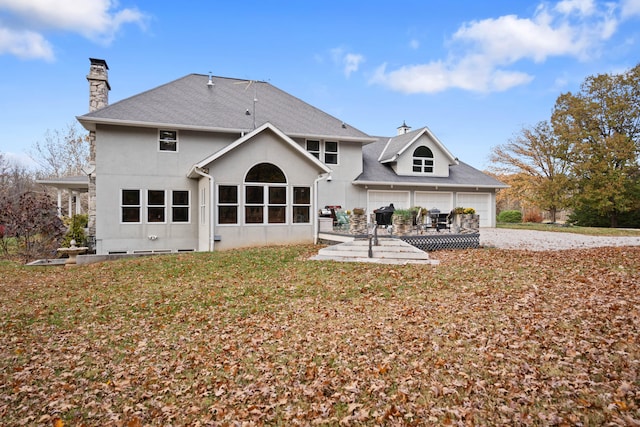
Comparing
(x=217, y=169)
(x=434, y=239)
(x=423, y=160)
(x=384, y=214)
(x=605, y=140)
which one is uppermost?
(x=605, y=140)

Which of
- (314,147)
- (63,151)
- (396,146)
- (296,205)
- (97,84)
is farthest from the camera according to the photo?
(63,151)

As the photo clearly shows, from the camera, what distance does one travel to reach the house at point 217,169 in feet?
48.5

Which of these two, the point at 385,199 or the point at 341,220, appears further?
the point at 385,199

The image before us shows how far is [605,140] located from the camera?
24.9 meters

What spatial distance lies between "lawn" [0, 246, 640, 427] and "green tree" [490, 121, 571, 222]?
63.3 feet

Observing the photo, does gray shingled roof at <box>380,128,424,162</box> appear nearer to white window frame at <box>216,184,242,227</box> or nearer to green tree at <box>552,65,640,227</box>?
white window frame at <box>216,184,242,227</box>

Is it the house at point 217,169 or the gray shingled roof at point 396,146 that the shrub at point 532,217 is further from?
the gray shingled roof at point 396,146

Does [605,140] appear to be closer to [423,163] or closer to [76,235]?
[423,163]

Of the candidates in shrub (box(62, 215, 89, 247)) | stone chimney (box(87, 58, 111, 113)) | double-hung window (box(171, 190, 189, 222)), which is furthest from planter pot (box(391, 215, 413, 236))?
stone chimney (box(87, 58, 111, 113))

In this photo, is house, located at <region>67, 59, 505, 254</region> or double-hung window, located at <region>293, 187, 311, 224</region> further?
double-hung window, located at <region>293, 187, 311, 224</region>

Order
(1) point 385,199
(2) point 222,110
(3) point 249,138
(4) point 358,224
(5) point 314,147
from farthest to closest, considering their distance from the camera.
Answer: (1) point 385,199, (5) point 314,147, (2) point 222,110, (3) point 249,138, (4) point 358,224

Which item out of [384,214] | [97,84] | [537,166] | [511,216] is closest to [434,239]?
[384,214]

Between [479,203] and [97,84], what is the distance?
2037 cm

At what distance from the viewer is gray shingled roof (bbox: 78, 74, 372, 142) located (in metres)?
16.4
